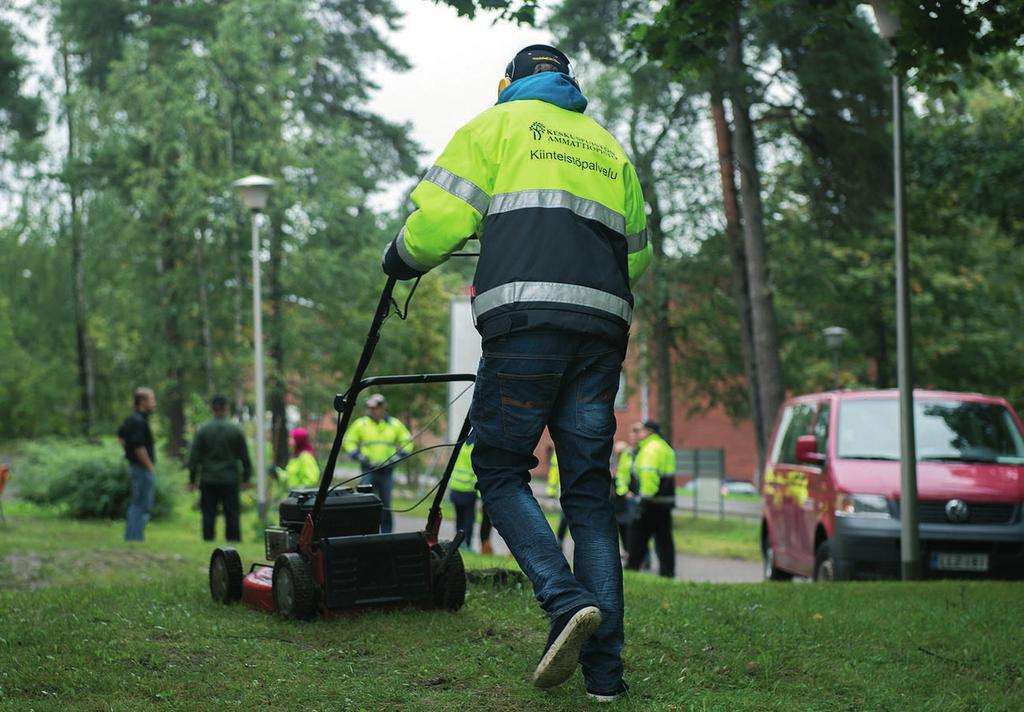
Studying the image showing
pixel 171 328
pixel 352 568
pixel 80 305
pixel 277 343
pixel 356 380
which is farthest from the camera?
pixel 80 305

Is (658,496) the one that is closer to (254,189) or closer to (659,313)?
(254,189)

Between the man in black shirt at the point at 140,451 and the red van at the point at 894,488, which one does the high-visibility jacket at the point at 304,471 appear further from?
the red van at the point at 894,488

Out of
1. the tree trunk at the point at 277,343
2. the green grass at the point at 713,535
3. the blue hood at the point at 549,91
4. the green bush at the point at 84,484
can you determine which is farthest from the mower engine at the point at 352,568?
the tree trunk at the point at 277,343

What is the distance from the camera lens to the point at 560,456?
4.82m

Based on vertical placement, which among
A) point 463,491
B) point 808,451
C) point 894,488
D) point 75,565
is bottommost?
point 75,565

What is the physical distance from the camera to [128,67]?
107 ft

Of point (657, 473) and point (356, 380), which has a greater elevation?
point (356, 380)

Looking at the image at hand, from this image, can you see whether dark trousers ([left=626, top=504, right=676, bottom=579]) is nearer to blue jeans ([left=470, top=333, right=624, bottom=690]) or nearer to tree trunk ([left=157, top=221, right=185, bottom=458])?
blue jeans ([left=470, top=333, right=624, bottom=690])

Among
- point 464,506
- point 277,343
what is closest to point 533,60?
point 464,506

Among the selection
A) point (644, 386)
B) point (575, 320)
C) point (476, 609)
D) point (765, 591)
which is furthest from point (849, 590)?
point (644, 386)

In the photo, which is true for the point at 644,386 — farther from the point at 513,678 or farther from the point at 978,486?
the point at 513,678

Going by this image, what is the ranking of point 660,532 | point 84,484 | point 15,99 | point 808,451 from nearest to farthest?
point 808,451, point 660,532, point 84,484, point 15,99

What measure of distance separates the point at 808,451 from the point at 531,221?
7719 mm

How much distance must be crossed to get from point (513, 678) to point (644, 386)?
36.8 metres
